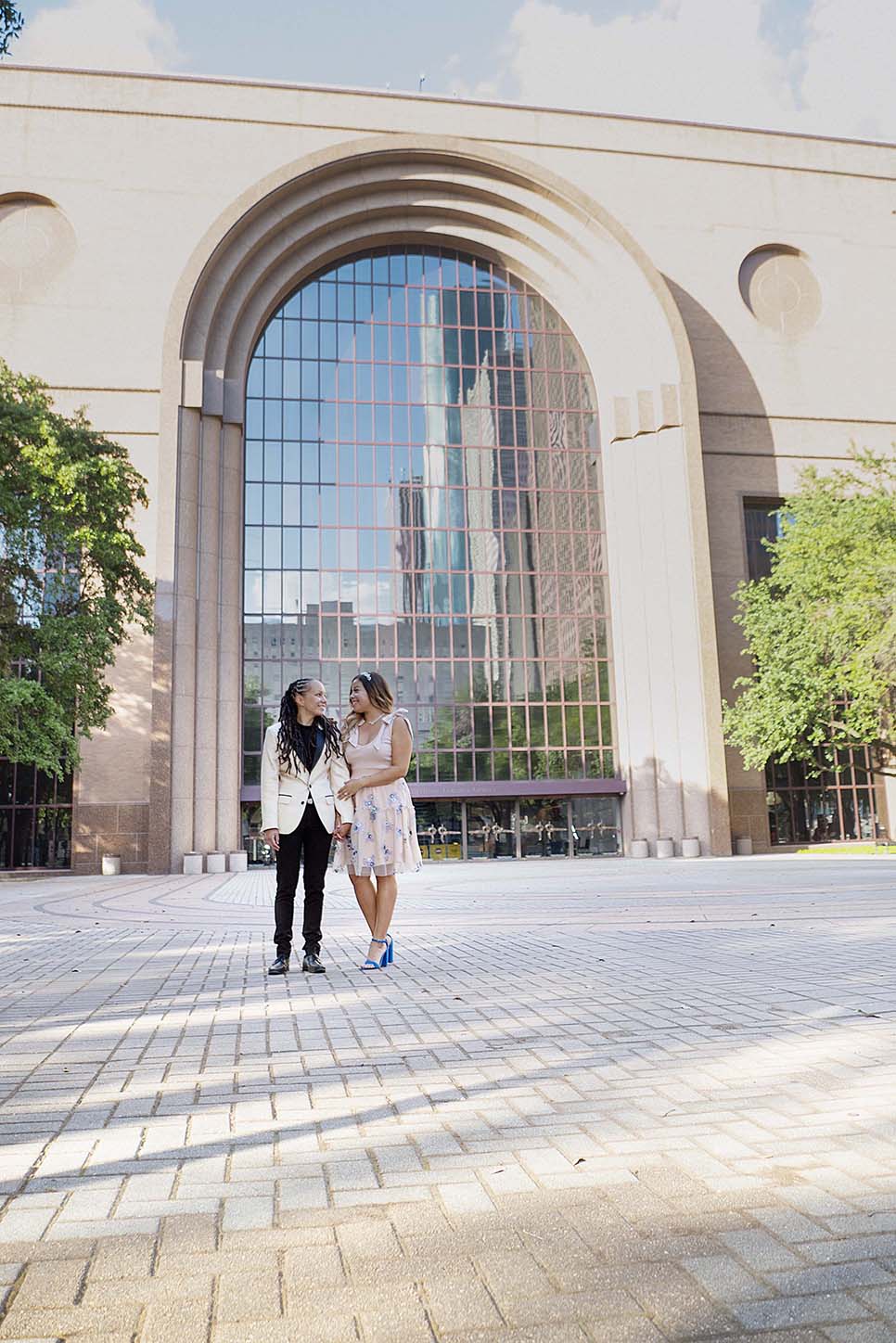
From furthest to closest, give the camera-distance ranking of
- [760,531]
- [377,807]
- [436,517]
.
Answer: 1. [760,531]
2. [436,517]
3. [377,807]

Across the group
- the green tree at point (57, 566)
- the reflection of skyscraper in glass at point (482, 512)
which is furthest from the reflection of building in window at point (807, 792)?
the green tree at point (57, 566)

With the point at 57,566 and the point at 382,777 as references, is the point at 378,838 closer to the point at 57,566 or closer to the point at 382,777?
the point at 382,777

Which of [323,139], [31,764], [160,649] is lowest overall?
[31,764]

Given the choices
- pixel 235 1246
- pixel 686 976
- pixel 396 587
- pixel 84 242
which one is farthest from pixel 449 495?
pixel 235 1246

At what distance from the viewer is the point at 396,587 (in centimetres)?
3397

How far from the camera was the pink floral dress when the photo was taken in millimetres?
6773

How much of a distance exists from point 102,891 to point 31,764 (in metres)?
11.6

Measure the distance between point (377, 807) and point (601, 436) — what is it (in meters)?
30.2

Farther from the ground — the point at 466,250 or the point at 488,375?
the point at 466,250

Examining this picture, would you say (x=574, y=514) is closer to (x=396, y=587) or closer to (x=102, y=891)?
(x=396, y=587)

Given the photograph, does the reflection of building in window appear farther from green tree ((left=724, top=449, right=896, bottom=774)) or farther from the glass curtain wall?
the glass curtain wall

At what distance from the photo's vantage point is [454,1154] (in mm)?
2939

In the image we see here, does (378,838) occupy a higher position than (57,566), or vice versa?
(57,566)

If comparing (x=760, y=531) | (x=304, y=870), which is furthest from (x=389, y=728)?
(x=760, y=531)
